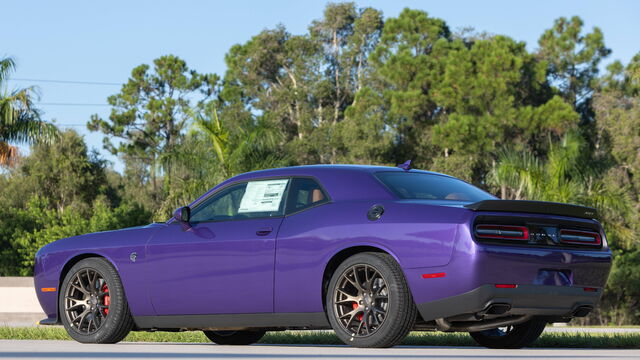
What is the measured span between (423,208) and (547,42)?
44.3 meters

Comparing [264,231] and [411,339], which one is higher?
[264,231]

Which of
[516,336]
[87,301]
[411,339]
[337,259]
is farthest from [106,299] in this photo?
[516,336]

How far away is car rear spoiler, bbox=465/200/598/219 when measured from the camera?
7.18 m

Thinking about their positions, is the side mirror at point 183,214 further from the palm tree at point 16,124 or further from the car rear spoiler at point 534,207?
the palm tree at point 16,124

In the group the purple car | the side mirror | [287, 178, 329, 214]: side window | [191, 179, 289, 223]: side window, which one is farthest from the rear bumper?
the side mirror

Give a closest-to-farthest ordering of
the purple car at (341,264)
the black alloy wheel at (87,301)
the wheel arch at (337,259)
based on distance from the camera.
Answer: the purple car at (341,264) → the wheel arch at (337,259) → the black alloy wheel at (87,301)

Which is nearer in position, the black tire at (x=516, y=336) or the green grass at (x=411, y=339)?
the black tire at (x=516, y=336)

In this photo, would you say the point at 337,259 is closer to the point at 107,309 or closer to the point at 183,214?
the point at 183,214

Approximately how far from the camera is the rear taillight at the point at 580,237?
763 cm

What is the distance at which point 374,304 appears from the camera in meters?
7.43

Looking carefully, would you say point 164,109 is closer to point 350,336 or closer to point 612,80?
point 612,80

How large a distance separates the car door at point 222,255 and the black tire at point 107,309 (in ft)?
1.14

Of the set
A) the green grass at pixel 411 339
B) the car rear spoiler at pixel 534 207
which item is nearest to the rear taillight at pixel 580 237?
the car rear spoiler at pixel 534 207

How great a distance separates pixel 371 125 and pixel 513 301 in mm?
39063
